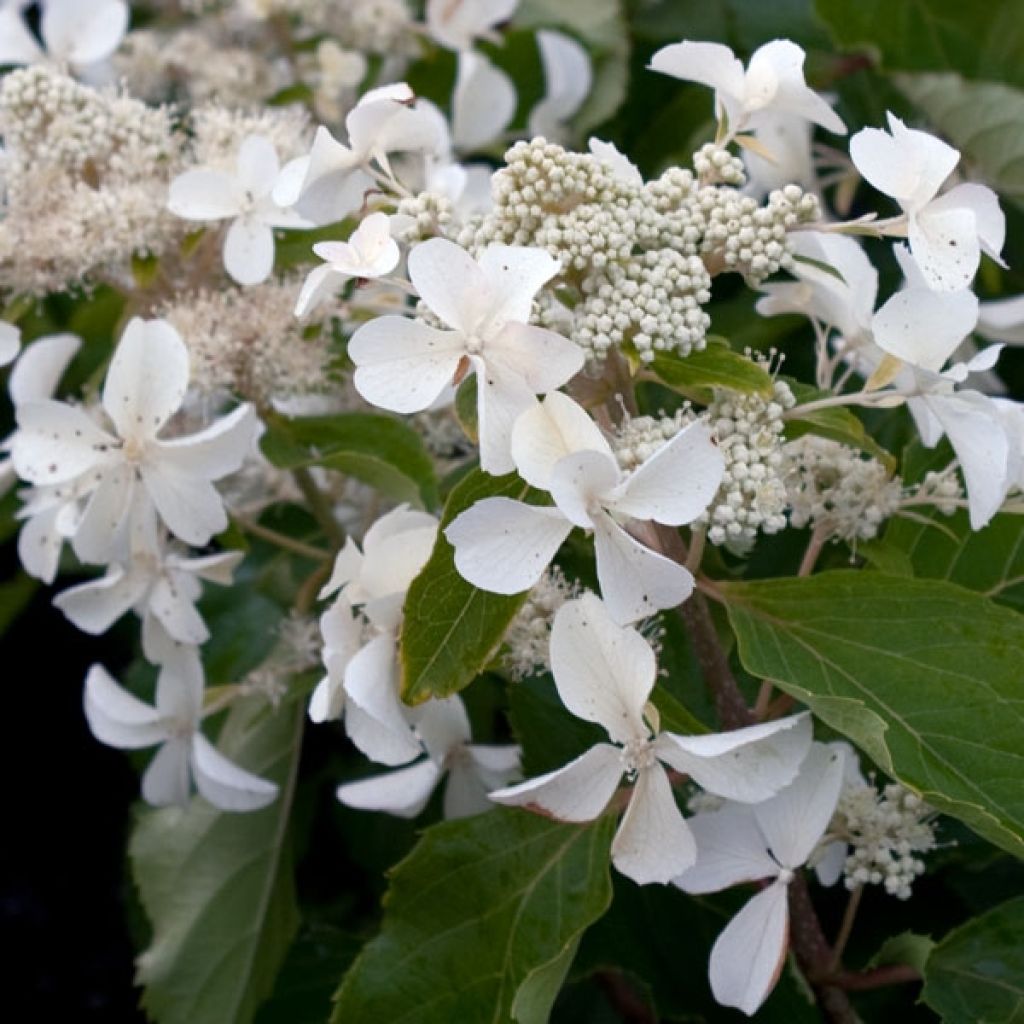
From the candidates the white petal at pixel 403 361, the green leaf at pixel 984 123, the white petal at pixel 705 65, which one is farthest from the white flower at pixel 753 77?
the green leaf at pixel 984 123

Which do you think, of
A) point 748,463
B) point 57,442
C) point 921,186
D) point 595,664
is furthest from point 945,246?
point 57,442

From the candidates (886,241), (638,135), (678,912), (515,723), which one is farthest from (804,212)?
(638,135)

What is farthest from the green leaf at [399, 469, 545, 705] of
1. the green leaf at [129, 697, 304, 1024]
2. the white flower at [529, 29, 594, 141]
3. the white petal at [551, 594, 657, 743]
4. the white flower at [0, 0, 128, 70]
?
the white flower at [529, 29, 594, 141]

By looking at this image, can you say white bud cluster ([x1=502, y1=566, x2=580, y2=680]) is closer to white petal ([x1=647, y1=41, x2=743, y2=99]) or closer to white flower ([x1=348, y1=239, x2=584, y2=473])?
white flower ([x1=348, y1=239, x2=584, y2=473])

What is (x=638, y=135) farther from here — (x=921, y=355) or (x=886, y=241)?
(x=921, y=355)

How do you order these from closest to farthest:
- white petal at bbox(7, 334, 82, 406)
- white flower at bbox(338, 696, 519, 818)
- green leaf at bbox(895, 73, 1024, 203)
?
white flower at bbox(338, 696, 519, 818)
white petal at bbox(7, 334, 82, 406)
green leaf at bbox(895, 73, 1024, 203)

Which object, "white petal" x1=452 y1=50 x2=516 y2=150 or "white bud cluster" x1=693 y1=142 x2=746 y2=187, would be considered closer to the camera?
"white bud cluster" x1=693 y1=142 x2=746 y2=187

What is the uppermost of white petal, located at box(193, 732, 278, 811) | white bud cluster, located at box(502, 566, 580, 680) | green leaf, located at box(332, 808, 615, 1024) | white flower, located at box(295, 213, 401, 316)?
white flower, located at box(295, 213, 401, 316)
